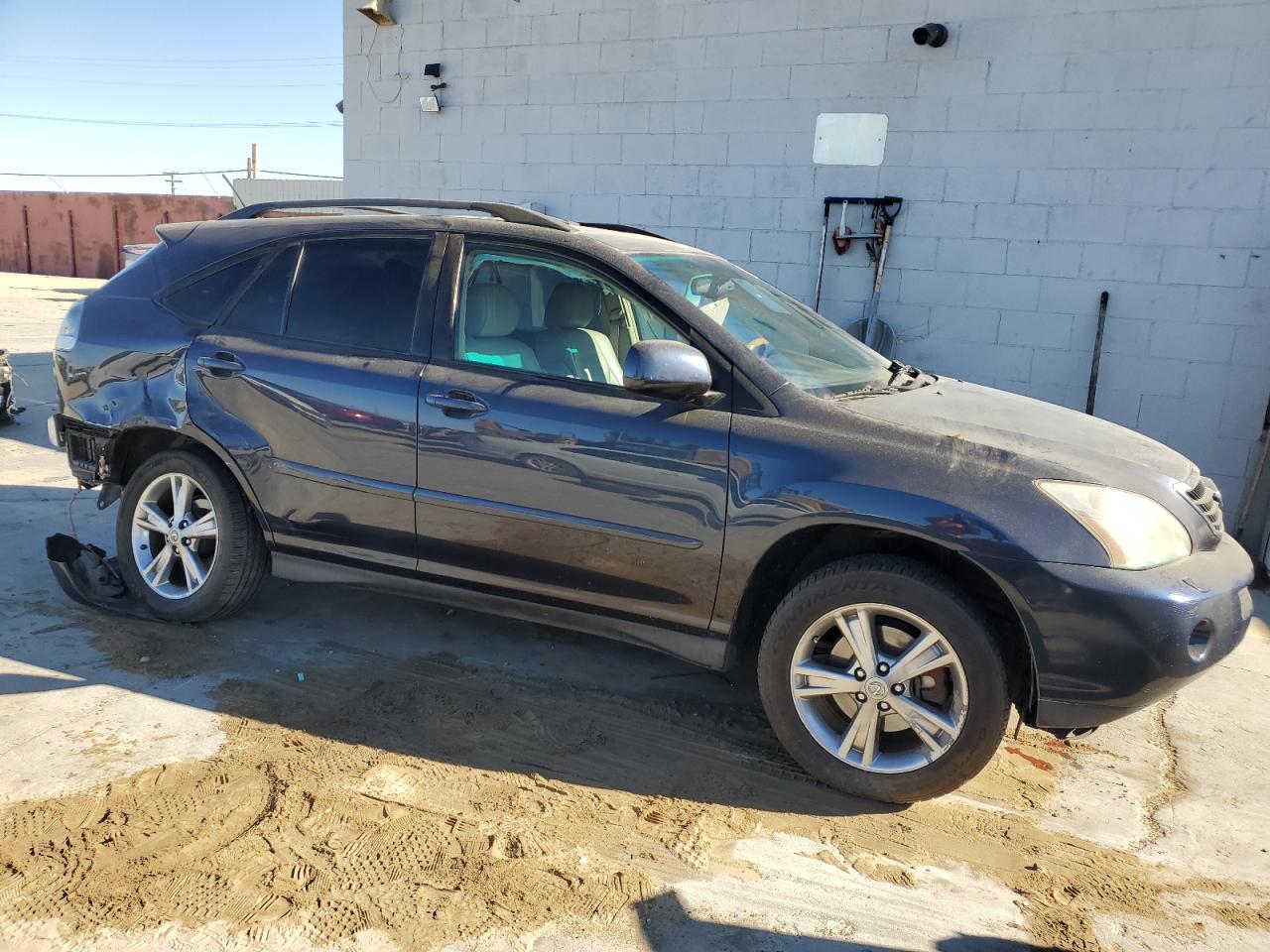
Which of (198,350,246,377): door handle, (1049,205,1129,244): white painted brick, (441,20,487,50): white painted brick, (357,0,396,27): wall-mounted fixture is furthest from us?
(357,0,396,27): wall-mounted fixture

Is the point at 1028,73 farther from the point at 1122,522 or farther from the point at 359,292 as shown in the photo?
the point at 359,292

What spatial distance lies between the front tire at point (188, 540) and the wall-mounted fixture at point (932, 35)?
5.97 metres

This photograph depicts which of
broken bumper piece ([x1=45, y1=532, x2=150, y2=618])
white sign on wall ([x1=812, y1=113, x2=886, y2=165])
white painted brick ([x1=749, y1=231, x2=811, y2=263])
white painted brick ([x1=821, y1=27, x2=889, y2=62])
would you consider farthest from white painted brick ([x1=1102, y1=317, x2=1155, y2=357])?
broken bumper piece ([x1=45, y1=532, x2=150, y2=618])

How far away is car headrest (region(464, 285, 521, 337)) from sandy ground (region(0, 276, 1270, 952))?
1.41 meters

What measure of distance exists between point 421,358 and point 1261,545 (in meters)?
5.95

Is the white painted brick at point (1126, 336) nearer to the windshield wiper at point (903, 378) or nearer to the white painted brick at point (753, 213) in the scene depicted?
the white painted brick at point (753, 213)

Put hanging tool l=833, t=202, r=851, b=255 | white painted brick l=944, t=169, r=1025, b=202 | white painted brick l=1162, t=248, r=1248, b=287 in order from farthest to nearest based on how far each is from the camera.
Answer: hanging tool l=833, t=202, r=851, b=255
white painted brick l=944, t=169, r=1025, b=202
white painted brick l=1162, t=248, r=1248, b=287

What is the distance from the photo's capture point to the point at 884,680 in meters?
3.16

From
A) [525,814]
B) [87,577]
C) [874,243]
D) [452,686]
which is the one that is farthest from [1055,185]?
[87,577]

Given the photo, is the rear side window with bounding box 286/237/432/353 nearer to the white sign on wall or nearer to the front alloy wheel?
the front alloy wheel

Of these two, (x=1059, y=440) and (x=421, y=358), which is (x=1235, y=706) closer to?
(x=1059, y=440)

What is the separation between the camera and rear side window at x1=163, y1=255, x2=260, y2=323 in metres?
4.21

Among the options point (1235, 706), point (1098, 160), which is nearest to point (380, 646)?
point (1235, 706)

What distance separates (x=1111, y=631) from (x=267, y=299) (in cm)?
343
